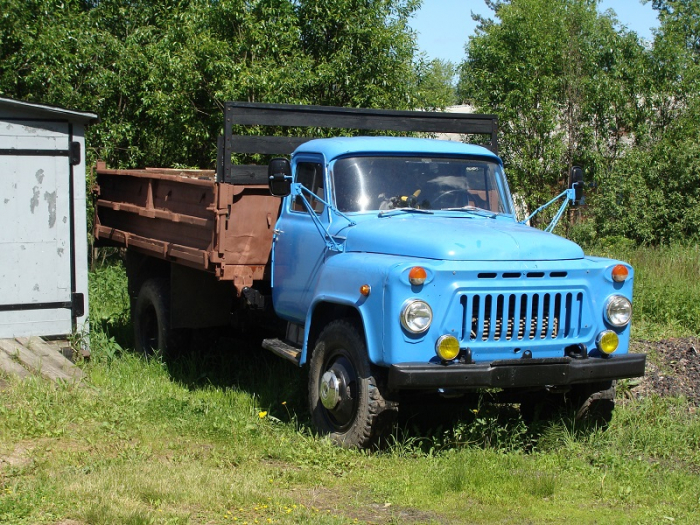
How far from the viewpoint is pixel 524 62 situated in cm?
1711

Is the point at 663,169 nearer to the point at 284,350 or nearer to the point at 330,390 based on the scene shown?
the point at 284,350

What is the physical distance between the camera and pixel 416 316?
221 inches

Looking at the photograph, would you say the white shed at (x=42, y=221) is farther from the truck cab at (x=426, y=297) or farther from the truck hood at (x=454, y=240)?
the truck hood at (x=454, y=240)

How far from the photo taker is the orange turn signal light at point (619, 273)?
240 inches

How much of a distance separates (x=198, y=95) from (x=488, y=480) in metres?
10.2

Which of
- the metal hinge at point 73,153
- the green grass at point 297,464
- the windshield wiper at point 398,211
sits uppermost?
the metal hinge at point 73,153

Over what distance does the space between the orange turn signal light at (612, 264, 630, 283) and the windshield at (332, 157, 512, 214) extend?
1.37m

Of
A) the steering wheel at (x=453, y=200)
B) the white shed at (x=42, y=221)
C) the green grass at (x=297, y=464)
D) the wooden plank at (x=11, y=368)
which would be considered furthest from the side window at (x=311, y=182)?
the white shed at (x=42, y=221)

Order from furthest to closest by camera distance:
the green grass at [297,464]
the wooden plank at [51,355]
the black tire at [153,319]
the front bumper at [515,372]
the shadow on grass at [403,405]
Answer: the black tire at [153,319] < the wooden plank at [51,355] < the shadow on grass at [403,405] < the front bumper at [515,372] < the green grass at [297,464]

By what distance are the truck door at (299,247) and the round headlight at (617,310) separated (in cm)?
206

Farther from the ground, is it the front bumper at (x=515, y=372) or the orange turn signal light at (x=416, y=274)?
the orange turn signal light at (x=416, y=274)

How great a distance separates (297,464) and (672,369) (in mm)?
4069

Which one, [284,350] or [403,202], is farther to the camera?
[284,350]

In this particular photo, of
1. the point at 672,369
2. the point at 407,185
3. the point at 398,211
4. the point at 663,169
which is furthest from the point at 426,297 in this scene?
the point at 663,169
